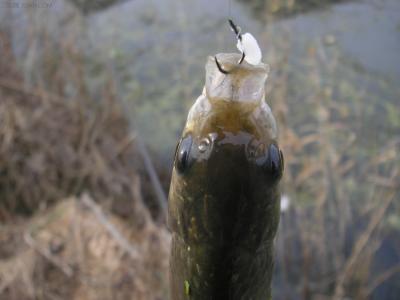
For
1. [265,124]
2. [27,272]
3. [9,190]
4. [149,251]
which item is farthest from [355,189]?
[265,124]

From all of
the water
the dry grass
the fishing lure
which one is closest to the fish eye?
the fishing lure

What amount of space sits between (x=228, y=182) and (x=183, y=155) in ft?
0.32

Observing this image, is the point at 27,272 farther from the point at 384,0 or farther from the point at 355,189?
the point at 384,0

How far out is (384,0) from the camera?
452 centimetres

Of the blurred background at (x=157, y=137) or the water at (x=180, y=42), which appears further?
the water at (x=180, y=42)

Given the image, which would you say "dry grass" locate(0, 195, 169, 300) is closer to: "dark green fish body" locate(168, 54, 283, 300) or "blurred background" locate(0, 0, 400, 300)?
"blurred background" locate(0, 0, 400, 300)

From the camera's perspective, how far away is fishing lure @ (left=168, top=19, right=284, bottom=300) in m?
0.83

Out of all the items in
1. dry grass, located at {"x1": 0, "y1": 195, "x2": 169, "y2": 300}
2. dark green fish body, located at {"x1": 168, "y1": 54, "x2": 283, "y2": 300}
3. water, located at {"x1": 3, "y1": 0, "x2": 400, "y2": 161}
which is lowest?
dry grass, located at {"x1": 0, "y1": 195, "x2": 169, "y2": 300}

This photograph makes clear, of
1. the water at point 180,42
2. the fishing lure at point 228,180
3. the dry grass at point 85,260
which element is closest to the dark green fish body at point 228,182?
the fishing lure at point 228,180

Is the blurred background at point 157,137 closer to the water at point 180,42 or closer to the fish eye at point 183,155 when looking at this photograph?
the water at point 180,42

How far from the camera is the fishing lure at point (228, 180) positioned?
2.73ft

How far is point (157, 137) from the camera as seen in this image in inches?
199

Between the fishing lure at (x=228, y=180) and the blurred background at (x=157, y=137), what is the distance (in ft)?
5.04

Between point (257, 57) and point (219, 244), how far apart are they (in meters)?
0.34
